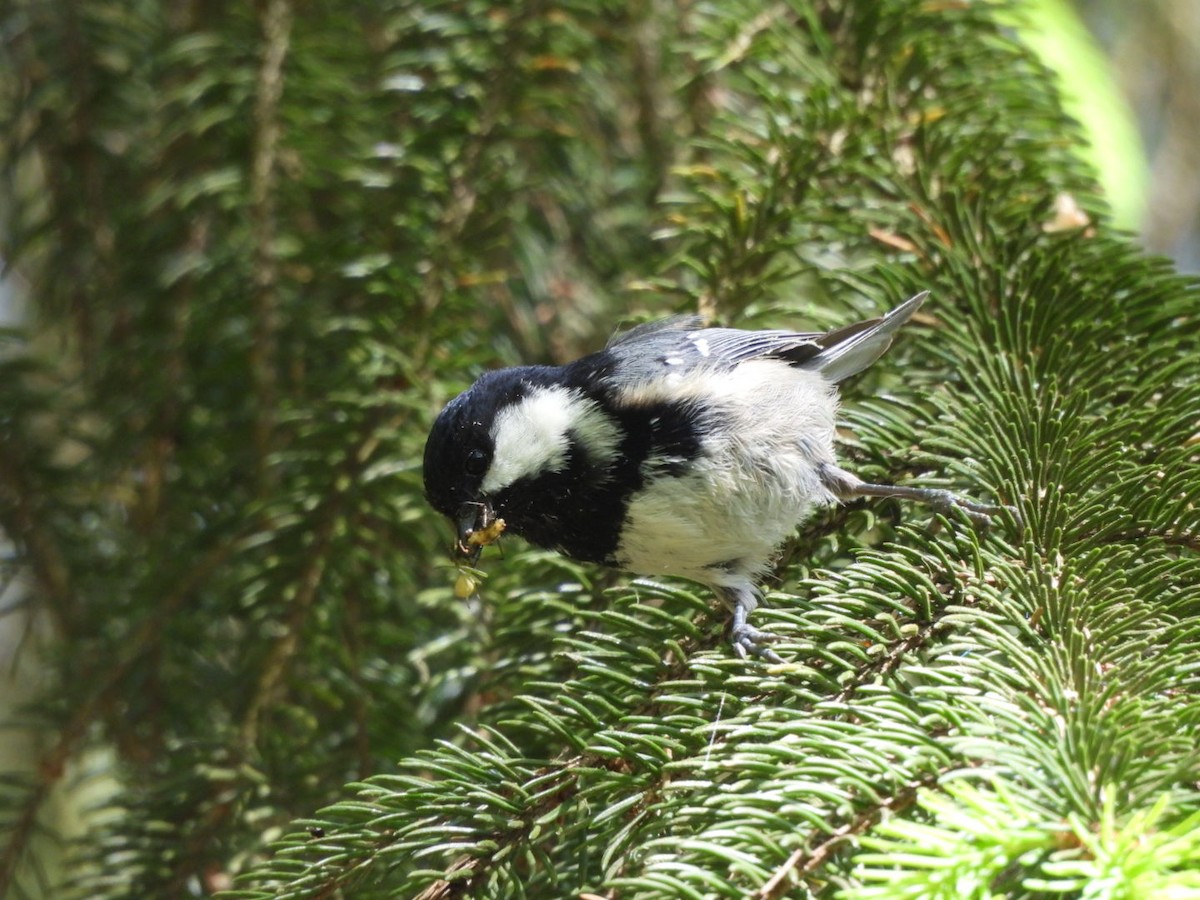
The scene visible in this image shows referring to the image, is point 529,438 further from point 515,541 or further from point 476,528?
point 515,541

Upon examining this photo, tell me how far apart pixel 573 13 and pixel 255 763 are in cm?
133

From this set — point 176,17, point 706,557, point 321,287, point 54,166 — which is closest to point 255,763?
point 706,557

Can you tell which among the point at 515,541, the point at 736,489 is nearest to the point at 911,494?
the point at 736,489

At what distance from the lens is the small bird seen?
143 cm

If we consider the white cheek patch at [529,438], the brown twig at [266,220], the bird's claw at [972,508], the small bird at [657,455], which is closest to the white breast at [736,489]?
the small bird at [657,455]

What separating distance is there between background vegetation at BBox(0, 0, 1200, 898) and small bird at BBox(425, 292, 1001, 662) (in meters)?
0.06

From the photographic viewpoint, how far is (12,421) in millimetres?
1835

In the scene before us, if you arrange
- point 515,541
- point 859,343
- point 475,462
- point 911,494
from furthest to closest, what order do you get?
point 515,541, point 859,343, point 475,462, point 911,494

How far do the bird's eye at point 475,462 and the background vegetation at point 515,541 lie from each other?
150 millimetres

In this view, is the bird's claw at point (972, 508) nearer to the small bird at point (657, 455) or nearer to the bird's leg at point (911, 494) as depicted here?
the bird's leg at point (911, 494)

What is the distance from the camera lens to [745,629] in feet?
3.82

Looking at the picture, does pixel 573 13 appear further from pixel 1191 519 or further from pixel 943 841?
pixel 943 841

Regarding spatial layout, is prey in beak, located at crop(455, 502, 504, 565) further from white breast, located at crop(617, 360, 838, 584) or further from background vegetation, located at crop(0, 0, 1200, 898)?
white breast, located at crop(617, 360, 838, 584)

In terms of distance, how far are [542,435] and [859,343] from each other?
49cm
